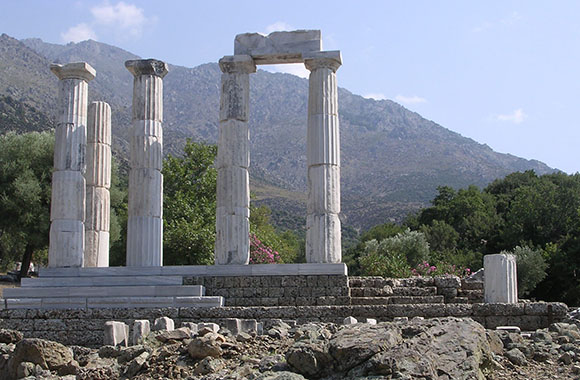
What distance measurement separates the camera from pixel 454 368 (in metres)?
11.1

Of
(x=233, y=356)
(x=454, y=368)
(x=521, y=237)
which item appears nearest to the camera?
(x=454, y=368)

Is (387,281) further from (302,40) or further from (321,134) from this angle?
(302,40)

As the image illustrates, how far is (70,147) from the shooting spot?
25859 millimetres

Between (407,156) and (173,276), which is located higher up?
(407,156)

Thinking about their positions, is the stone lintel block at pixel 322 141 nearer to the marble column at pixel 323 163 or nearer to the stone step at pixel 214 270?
the marble column at pixel 323 163

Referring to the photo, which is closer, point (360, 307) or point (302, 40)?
point (360, 307)

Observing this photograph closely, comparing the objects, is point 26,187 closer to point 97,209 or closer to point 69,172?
point 97,209

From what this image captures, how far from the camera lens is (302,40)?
24.8 m

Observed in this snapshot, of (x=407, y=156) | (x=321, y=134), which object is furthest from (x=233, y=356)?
(x=407, y=156)

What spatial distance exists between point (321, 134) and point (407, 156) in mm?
146026

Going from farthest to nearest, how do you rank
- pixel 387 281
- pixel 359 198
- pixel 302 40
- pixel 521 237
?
pixel 359 198 → pixel 521 237 → pixel 302 40 → pixel 387 281

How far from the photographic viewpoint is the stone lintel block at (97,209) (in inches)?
1091

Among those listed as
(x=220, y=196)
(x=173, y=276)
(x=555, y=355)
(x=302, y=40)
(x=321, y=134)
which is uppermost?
(x=302, y=40)

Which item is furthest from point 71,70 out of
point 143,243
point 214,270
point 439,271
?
point 439,271
